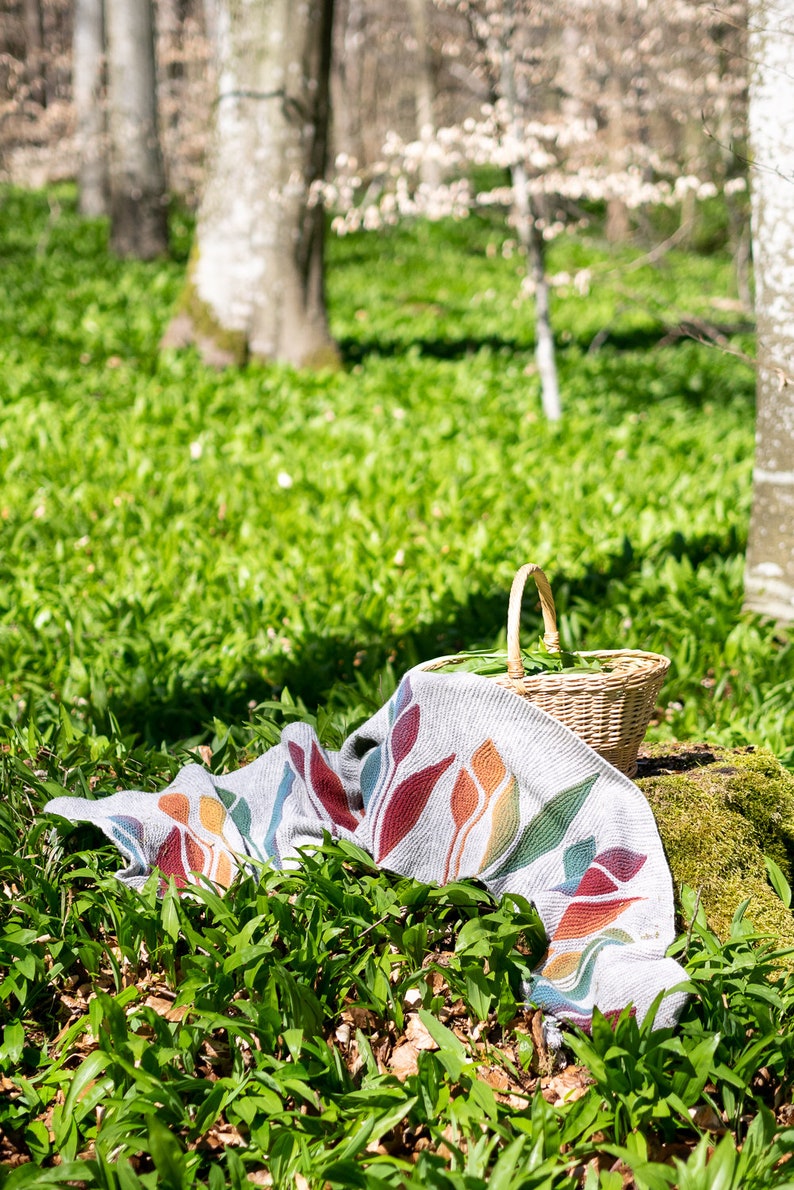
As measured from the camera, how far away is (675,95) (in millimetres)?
14773

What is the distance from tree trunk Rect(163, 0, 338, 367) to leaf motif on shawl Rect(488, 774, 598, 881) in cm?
591

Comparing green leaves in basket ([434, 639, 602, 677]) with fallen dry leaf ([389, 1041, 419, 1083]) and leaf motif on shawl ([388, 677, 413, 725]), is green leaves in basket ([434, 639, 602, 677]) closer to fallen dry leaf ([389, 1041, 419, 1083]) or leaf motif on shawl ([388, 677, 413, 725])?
leaf motif on shawl ([388, 677, 413, 725])

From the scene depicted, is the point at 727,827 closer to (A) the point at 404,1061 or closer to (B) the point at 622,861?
(B) the point at 622,861

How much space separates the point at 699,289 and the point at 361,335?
7446 mm

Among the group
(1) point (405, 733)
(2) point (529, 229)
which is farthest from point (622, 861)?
(2) point (529, 229)

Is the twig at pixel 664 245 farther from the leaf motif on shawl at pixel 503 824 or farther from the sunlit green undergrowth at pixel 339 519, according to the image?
the leaf motif on shawl at pixel 503 824

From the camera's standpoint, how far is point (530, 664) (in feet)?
8.13


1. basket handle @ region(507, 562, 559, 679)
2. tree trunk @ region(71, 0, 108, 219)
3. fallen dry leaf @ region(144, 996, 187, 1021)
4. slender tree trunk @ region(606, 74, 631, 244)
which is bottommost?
fallen dry leaf @ region(144, 996, 187, 1021)

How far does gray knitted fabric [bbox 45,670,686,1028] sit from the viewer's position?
2096 mm

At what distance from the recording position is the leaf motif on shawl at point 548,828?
86.4 inches

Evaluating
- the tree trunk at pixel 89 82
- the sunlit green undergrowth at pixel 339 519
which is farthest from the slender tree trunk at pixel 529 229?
the tree trunk at pixel 89 82

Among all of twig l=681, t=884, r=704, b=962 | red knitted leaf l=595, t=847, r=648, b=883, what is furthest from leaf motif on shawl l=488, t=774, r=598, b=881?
twig l=681, t=884, r=704, b=962

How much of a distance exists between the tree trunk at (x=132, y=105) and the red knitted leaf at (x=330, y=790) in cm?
1096

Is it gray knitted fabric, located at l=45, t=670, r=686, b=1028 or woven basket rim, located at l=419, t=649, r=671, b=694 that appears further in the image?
woven basket rim, located at l=419, t=649, r=671, b=694
